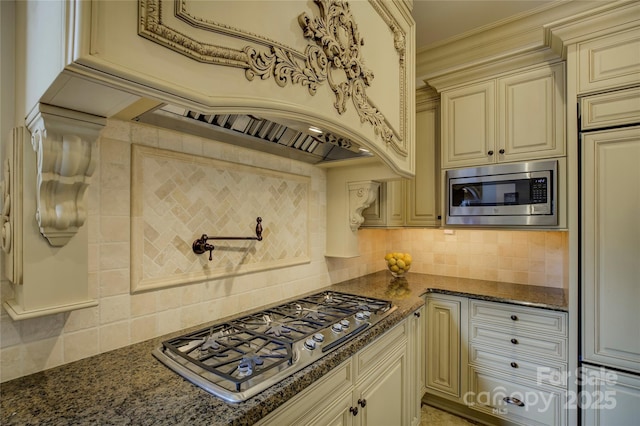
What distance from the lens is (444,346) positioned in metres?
2.22

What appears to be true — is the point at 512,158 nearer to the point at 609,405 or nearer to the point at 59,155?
the point at 609,405

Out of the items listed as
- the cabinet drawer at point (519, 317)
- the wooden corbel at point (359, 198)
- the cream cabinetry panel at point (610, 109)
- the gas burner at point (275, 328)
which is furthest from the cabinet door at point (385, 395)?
the cream cabinetry panel at point (610, 109)

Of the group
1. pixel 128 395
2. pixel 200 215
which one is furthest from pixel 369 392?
pixel 200 215

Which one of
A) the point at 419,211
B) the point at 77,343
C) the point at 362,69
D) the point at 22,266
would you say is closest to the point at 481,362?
the point at 419,211

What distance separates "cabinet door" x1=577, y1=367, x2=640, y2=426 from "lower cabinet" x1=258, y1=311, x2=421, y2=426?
90cm

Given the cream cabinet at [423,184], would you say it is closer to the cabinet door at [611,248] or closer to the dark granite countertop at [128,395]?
the cabinet door at [611,248]

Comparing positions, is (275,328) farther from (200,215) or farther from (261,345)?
(200,215)

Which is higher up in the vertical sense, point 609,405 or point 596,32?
point 596,32

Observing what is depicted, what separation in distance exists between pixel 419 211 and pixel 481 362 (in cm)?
117

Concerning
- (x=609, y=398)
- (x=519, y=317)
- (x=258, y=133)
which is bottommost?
(x=609, y=398)

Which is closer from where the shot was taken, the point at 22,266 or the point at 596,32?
the point at 22,266

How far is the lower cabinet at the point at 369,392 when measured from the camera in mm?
1024

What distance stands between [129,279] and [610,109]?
97.0 inches

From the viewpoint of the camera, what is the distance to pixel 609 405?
1.62 metres
